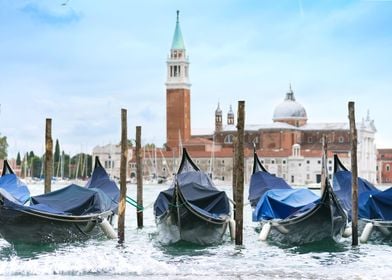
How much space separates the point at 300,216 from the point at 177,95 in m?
57.4

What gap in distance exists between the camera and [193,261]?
10.7 m

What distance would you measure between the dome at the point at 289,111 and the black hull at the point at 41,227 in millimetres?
61582

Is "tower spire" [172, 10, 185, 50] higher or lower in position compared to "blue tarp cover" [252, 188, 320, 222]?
higher

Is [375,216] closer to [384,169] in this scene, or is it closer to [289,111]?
[289,111]

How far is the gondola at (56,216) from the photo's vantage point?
36.9 ft

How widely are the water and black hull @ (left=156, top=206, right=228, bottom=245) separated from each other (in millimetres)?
131

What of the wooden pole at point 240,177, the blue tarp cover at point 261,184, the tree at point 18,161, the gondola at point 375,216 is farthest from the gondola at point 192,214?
the tree at point 18,161

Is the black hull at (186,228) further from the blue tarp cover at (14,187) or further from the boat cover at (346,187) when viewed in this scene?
the blue tarp cover at (14,187)

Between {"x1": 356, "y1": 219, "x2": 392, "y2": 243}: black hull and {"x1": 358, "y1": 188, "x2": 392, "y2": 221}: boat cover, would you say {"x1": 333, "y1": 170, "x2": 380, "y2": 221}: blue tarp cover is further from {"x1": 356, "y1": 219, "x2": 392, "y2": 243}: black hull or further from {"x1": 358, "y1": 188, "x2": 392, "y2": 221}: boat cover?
{"x1": 356, "y1": 219, "x2": 392, "y2": 243}: black hull

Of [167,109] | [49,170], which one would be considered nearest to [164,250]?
[49,170]

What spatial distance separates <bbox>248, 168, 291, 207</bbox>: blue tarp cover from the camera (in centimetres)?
1598

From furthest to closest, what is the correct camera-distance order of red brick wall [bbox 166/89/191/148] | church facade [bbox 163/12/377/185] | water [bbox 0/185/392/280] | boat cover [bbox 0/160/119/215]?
1. church facade [bbox 163/12/377/185]
2. red brick wall [bbox 166/89/191/148]
3. boat cover [bbox 0/160/119/215]
4. water [bbox 0/185/392/280]

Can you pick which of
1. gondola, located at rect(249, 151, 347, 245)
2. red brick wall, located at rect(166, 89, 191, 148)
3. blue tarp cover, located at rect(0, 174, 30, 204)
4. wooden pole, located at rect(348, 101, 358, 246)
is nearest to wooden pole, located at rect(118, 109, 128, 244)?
gondola, located at rect(249, 151, 347, 245)

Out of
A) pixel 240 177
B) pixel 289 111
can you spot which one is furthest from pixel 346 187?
pixel 289 111
